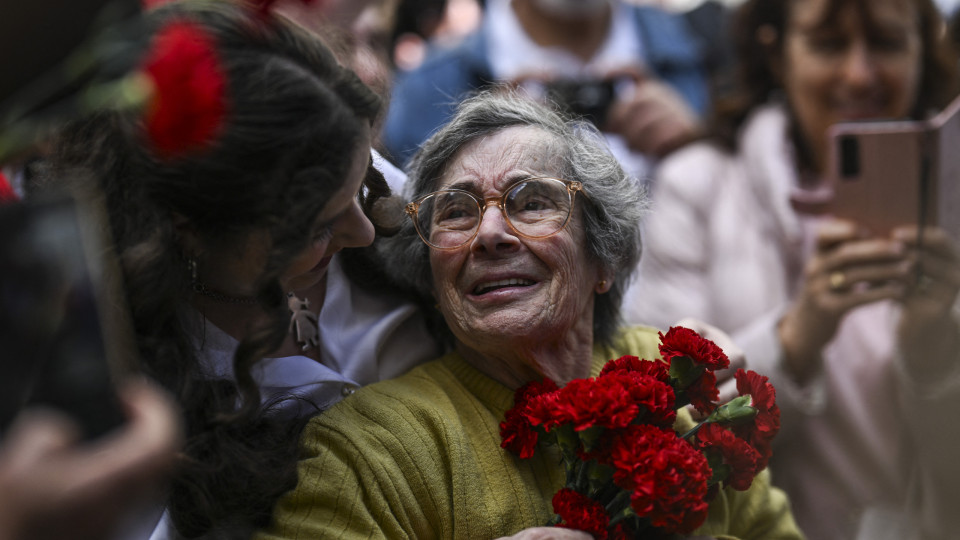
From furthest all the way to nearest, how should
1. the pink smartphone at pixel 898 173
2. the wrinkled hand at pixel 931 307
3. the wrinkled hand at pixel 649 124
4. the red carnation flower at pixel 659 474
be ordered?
the wrinkled hand at pixel 649 124
the wrinkled hand at pixel 931 307
the pink smartphone at pixel 898 173
the red carnation flower at pixel 659 474

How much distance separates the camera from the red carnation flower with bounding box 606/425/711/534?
5.76 feet

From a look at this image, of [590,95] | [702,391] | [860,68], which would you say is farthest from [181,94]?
[860,68]

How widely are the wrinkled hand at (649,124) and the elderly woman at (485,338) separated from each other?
42.8 inches

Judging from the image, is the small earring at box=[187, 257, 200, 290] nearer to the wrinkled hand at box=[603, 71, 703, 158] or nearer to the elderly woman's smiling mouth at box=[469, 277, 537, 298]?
the elderly woman's smiling mouth at box=[469, 277, 537, 298]

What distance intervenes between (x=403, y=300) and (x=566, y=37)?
5.52 feet

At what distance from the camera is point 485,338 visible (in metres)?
2.22

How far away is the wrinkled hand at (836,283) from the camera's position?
2939 millimetres

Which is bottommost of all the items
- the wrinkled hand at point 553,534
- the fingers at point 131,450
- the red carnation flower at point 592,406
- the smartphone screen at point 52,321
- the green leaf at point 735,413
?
the wrinkled hand at point 553,534

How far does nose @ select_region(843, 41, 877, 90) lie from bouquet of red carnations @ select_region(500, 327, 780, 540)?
179 centimetres

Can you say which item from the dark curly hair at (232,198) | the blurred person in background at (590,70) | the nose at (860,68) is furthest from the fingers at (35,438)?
the nose at (860,68)

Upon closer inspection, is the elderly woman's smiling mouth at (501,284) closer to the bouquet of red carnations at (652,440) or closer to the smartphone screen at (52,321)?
the bouquet of red carnations at (652,440)

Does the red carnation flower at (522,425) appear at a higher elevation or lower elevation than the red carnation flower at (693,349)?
lower

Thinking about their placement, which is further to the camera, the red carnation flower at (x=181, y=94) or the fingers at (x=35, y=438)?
the red carnation flower at (x=181, y=94)

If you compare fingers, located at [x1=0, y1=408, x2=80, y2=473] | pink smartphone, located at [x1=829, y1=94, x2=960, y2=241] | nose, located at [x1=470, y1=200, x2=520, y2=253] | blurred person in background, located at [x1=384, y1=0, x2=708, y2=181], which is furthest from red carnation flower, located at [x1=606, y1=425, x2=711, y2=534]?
blurred person in background, located at [x1=384, y1=0, x2=708, y2=181]
